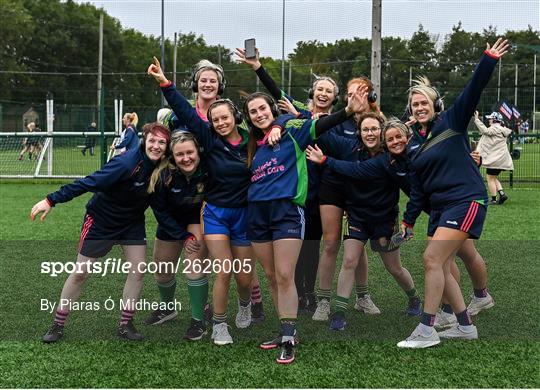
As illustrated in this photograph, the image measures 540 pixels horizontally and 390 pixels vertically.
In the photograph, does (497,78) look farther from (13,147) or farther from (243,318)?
(243,318)

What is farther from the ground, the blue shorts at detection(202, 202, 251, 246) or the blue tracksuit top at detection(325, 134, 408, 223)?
the blue tracksuit top at detection(325, 134, 408, 223)

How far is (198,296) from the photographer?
4941mm

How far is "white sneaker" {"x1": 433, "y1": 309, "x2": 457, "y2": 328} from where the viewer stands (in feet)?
17.1

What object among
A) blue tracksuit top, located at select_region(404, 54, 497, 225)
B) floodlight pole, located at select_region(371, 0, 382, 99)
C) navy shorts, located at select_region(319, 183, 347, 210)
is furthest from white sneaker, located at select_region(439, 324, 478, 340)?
floodlight pole, located at select_region(371, 0, 382, 99)

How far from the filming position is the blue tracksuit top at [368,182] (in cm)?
509

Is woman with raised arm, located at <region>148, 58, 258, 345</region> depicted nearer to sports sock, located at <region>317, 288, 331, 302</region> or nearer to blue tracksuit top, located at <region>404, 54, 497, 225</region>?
sports sock, located at <region>317, 288, 331, 302</region>

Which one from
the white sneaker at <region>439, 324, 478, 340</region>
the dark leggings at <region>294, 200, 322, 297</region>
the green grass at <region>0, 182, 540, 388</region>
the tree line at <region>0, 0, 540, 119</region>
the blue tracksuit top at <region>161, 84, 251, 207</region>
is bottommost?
the green grass at <region>0, 182, 540, 388</region>

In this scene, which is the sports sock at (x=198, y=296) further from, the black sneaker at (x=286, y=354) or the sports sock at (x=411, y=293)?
the sports sock at (x=411, y=293)

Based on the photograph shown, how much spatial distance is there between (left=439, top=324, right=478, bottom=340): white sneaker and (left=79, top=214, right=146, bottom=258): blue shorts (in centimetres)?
235

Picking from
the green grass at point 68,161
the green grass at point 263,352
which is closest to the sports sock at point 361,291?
the green grass at point 263,352

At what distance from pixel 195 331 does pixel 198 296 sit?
0.84ft

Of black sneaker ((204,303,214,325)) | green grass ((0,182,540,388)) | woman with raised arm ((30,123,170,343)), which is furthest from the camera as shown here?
black sneaker ((204,303,214,325))

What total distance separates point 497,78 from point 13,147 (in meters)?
23.6

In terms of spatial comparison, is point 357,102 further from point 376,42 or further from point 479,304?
point 376,42
